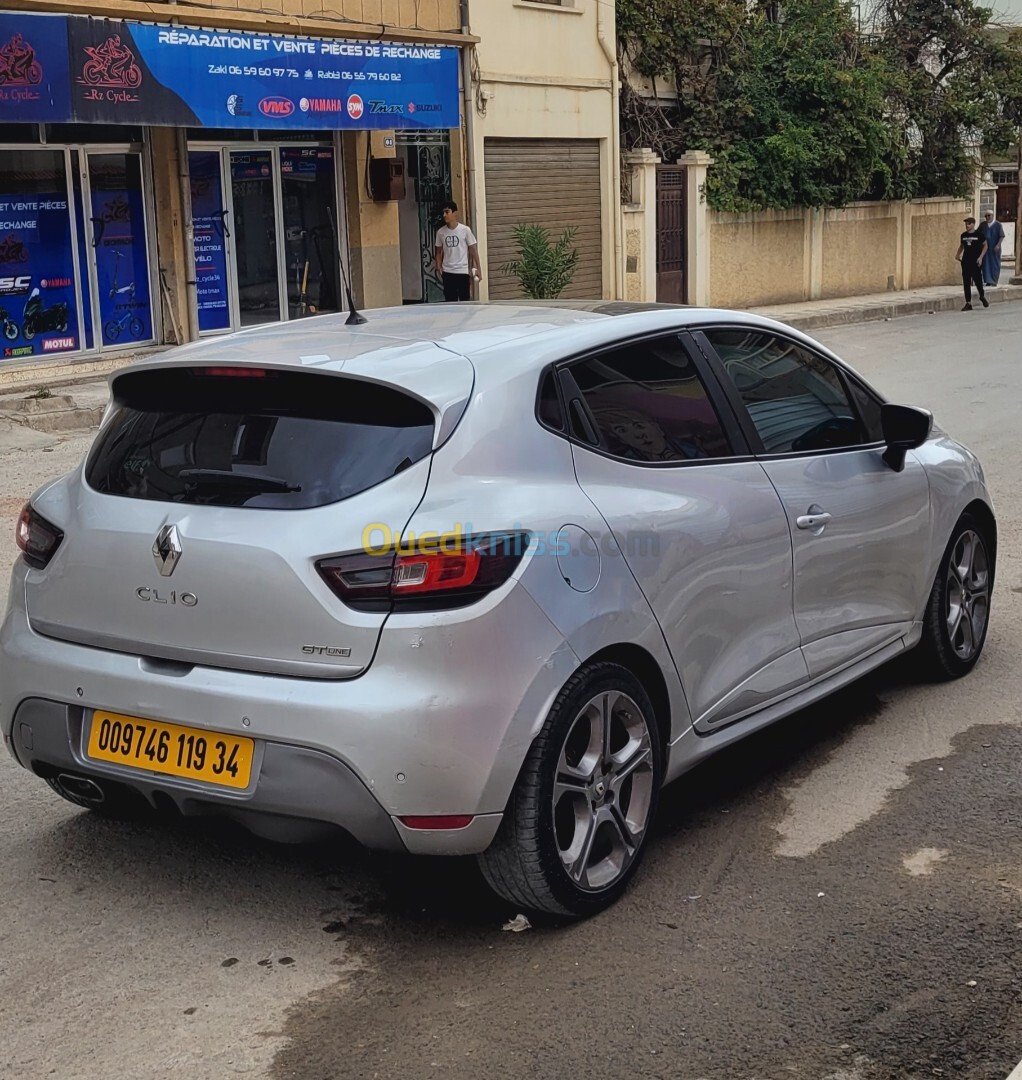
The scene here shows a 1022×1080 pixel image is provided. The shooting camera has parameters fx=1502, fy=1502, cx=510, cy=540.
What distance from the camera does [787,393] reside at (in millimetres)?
5023

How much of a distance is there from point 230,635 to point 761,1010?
60.9 inches

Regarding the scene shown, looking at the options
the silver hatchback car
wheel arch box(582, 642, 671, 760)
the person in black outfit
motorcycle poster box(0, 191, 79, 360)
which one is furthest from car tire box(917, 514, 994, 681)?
the person in black outfit

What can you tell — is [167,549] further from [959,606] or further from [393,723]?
[959,606]

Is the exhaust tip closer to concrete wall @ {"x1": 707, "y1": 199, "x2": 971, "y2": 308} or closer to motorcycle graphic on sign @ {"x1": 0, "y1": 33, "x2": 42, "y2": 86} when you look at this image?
motorcycle graphic on sign @ {"x1": 0, "y1": 33, "x2": 42, "y2": 86}

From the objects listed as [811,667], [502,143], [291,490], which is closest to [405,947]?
[291,490]

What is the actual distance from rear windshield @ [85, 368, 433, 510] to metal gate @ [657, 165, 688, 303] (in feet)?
70.8

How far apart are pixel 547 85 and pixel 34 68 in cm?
969

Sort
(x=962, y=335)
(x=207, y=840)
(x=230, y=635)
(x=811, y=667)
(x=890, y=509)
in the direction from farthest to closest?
1. (x=962, y=335)
2. (x=890, y=509)
3. (x=811, y=667)
4. (x=207, y=840)
5. (x=230, y=635)

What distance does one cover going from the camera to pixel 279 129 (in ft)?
59.4

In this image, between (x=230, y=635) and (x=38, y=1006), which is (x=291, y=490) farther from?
(x=38, y=1006)

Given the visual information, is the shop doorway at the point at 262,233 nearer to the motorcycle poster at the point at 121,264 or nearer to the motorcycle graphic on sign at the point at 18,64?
the motorcycle poster at the point at 121,264

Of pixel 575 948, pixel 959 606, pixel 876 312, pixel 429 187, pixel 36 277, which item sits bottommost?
pixel 876 312

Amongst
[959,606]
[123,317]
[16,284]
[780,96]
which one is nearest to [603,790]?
[959,606]

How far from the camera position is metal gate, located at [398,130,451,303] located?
21312mm
